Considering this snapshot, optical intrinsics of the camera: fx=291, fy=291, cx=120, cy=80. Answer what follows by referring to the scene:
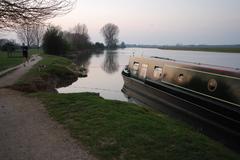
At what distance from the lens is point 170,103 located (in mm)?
9953

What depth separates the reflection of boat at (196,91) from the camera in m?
7.08

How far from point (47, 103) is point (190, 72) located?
4.41 meters

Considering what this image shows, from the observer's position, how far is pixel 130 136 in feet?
17.3

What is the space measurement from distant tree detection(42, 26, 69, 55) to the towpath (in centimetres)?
3236

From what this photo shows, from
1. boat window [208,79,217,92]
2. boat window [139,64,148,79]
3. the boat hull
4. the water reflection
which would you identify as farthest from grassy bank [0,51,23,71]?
boat window [208,79,217,92]

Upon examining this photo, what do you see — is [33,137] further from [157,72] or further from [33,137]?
[157,72]

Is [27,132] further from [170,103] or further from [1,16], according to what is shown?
[170,103]

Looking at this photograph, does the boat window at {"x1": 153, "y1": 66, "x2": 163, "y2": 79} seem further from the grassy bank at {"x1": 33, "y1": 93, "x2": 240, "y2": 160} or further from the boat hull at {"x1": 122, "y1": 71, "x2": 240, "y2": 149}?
the grassy bank at {"x1": 33, "y1": 93, "x2": 240, "y2": 160}

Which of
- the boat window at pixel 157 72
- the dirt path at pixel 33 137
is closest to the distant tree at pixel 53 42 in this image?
the boat window at pixel 157 72

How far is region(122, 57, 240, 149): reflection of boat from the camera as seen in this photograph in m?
7.08

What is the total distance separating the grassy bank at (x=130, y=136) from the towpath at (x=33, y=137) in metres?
0.22

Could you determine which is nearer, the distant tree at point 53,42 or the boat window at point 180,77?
the boat window at point 180,77

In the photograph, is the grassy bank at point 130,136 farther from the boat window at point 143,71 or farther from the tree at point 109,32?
the tree at point 109,32

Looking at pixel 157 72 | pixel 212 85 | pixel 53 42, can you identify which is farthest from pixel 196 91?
pixel 53 42
